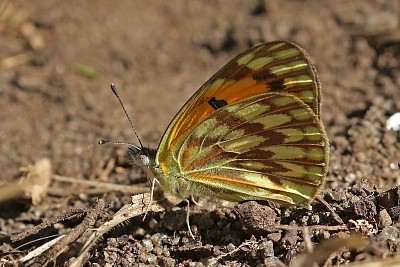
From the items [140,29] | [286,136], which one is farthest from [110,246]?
[140,29]

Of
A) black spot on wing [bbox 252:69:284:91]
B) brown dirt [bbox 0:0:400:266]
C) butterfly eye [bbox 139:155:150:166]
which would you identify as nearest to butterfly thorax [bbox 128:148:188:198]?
butterfly eye [bbox 139:155:150:166]

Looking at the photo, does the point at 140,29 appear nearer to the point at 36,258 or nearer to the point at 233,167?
the point at 233,167

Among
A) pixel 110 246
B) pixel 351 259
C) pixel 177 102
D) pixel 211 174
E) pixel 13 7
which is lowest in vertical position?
pixel 351 259

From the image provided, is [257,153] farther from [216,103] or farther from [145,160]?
[145,160]

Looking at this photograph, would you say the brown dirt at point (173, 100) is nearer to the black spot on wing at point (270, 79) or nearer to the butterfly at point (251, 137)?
the butterfly at point (251, 137)

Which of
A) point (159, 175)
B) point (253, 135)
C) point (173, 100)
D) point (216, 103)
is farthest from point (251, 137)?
point (173, 100)

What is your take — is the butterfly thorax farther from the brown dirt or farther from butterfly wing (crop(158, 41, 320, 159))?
the brown dirt

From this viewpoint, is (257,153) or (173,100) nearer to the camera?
(257,153)

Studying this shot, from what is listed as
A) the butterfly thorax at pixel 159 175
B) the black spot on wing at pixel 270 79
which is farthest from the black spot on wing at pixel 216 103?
the butterfly thorax at pixel 159 175
